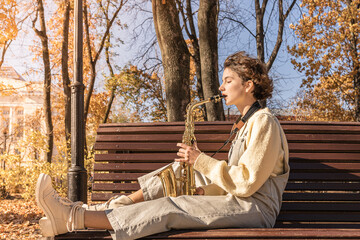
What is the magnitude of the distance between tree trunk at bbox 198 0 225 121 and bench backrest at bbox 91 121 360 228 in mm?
3247

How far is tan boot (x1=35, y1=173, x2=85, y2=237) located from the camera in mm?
2258

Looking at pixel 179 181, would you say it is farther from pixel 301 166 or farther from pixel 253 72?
pixel 301 166

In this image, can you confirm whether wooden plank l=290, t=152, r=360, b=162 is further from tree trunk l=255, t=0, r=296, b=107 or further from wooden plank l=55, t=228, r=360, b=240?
tree trunk l=255, t=0, r=296, b=107

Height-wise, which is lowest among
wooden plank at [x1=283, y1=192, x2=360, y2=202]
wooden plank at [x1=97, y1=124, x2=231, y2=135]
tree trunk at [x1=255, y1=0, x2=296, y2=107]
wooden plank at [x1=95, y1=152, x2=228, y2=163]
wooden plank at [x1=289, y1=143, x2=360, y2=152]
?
wooden plank at [x1=283, y1=192, x2=360, y2=202]

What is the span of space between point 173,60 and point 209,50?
0.95m

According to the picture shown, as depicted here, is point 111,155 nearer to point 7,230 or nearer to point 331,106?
point 7,230

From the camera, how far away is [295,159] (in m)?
3.78

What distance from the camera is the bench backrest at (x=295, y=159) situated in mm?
3590

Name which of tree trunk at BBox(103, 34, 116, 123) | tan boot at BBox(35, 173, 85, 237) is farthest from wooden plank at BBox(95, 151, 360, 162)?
tree trunk at BBox(103, 34, 116, 123)

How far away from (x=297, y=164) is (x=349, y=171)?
1.71 feet

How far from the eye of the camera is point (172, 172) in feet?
10.1

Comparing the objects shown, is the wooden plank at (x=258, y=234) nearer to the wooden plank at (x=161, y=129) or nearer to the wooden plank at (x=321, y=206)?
the wooden plank at (x=321, y=206)

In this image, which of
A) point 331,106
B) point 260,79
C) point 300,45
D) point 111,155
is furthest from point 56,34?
point 260,79

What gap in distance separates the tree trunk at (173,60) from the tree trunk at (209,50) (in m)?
0.51
